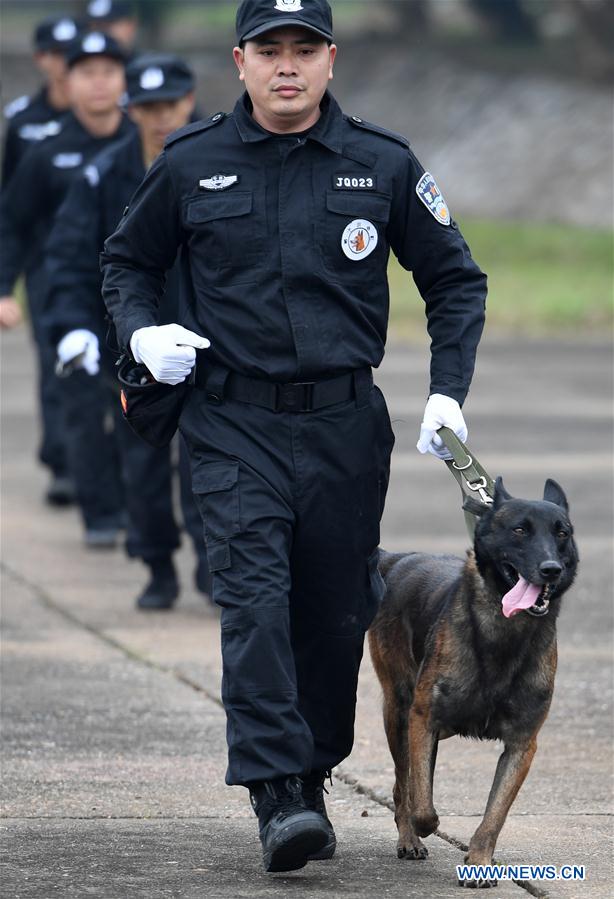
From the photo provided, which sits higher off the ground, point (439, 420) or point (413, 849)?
point (439, 420)

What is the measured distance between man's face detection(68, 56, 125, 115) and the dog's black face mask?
5623 mm

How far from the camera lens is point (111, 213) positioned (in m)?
8.45

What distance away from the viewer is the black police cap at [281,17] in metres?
4.66

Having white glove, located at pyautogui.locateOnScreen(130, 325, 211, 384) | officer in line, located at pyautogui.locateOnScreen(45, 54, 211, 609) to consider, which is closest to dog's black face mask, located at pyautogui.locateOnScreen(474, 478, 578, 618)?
white glove, located at pyautogui.locateOnScreen(130, 325, 211, 384)

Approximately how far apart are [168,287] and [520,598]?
357 cm

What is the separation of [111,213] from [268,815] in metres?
4.38

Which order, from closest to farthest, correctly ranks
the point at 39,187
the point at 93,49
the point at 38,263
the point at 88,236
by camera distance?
1. the point at 88,236
2. the point at 93,49
3. the point at 39,187
4. the point at 38,263

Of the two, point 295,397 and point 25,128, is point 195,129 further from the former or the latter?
A: point 25,128

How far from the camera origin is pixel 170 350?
4.62 metres

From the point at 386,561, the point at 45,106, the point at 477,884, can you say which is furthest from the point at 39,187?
the point at 477,884

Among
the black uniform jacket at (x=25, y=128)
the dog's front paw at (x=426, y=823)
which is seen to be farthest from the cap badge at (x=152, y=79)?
the dog's front paw at (x=426, y=823)

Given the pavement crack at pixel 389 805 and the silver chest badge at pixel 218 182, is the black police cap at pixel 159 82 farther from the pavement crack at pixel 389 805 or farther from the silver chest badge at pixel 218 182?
the silver chest badge at pixel 218 182

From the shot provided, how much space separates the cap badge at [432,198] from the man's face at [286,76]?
32 centimetres

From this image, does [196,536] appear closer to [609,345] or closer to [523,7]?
[609,345]
